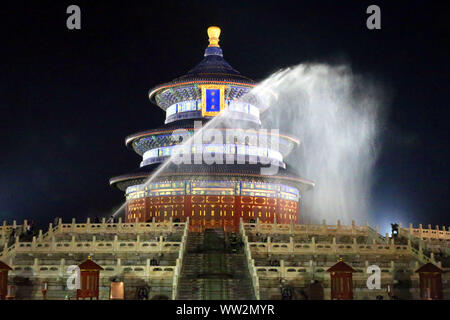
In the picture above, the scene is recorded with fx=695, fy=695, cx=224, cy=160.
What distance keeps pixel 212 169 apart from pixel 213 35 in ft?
56.6

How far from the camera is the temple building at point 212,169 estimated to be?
174 feet

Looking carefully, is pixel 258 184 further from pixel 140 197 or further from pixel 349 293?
pixel 349 293

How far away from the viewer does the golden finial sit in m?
64.2

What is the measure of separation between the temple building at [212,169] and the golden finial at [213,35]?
3.12m

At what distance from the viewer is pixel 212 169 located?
5284 cm

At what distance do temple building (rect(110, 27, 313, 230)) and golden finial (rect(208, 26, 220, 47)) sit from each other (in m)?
3.12

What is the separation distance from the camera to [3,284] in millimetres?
28969

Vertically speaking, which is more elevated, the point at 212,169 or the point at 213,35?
the point at 213,35

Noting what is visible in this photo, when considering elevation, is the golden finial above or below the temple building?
above

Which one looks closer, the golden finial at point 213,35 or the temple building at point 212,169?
the temple building at point 212,169

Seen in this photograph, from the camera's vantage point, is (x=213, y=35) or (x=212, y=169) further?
(x=213, y=35)

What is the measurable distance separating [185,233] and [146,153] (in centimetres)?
2157
